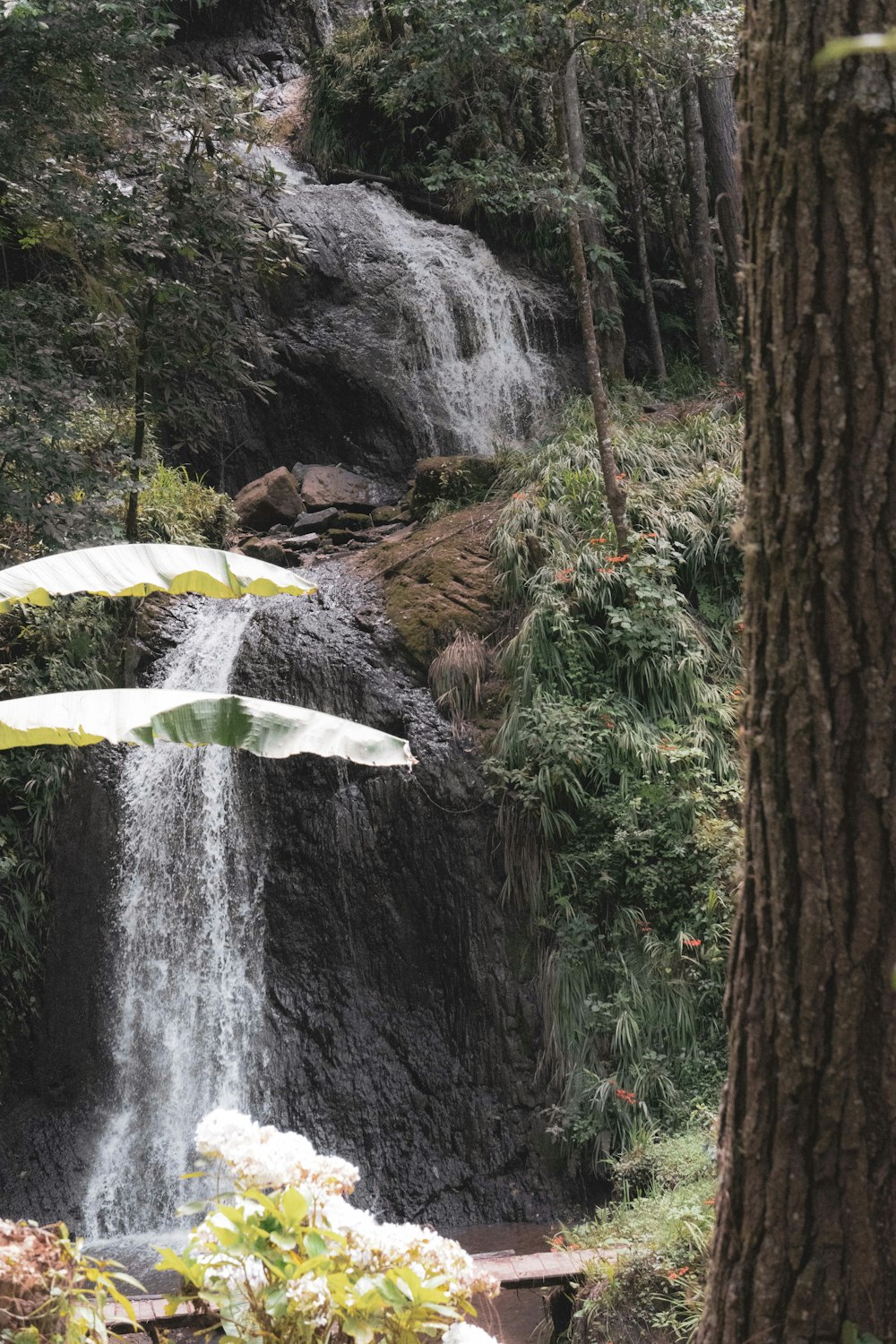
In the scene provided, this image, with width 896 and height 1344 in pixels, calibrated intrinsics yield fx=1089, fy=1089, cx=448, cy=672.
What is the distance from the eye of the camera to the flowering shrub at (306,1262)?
6.76 feet

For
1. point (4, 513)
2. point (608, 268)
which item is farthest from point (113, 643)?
point (608, 268)

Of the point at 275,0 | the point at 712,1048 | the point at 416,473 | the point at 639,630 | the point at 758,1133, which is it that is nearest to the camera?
the point at 758,1133

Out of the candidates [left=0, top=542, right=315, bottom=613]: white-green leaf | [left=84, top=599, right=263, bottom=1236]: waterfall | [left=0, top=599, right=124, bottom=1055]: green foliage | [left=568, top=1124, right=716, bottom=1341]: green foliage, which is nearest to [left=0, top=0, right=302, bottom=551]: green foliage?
[left=0, top=599, right=124, bottom=1055]: green foliage

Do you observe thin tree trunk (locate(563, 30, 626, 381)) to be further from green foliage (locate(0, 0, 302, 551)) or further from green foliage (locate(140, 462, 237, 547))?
green foliage (locate(140, 462, 237, 547))

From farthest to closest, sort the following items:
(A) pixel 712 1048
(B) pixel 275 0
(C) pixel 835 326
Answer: (B) pixel 275 0
(A) pixel 712 1048
(C) pixel 835 326

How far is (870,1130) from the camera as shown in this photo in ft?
7.19

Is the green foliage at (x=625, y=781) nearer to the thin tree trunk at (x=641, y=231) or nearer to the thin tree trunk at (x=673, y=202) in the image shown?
the thin tree trunk at (x=641, y=231)

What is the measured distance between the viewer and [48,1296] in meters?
2.26

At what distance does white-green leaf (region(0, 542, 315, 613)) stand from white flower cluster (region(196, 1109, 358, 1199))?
5.36 ft

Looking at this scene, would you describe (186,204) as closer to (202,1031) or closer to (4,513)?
(4,513)

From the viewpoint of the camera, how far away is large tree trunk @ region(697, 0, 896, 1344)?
6.92 ft

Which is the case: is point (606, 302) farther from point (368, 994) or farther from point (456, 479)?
point (368, 994)

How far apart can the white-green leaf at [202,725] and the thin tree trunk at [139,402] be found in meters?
6.67

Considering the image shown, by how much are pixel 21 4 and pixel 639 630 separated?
238 inches
